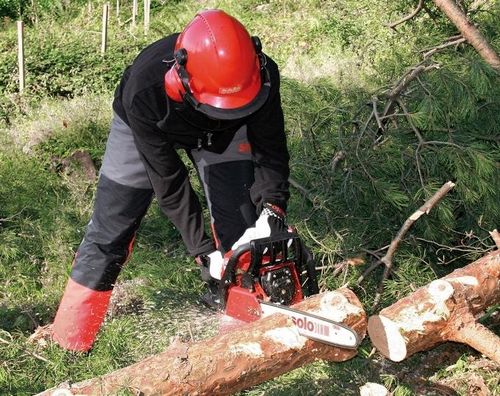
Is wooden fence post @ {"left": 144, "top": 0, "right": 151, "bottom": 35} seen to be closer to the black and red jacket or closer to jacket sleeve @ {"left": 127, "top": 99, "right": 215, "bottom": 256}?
the black and red jacket

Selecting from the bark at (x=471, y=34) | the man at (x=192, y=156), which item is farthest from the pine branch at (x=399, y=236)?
the bark at (x=471, y=34)

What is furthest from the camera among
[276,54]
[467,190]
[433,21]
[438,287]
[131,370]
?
[276,54]

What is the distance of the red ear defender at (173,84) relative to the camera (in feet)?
9.56

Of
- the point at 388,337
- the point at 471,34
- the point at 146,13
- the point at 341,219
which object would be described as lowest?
the point at 146,13

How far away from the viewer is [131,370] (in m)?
2.50

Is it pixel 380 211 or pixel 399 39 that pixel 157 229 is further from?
pixel 399 39

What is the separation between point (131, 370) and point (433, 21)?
3.33 meters

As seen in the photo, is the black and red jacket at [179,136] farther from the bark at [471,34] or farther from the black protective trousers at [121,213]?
the bark at [471,34]

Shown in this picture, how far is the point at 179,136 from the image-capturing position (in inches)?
128

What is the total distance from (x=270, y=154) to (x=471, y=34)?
63.0 inches

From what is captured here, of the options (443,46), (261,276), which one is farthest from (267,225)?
(443,46)

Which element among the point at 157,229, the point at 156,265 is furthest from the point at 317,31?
the point at 156,265

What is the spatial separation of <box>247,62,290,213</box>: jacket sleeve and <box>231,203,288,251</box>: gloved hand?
0.06 metres

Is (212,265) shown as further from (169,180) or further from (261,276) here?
(169,180)
